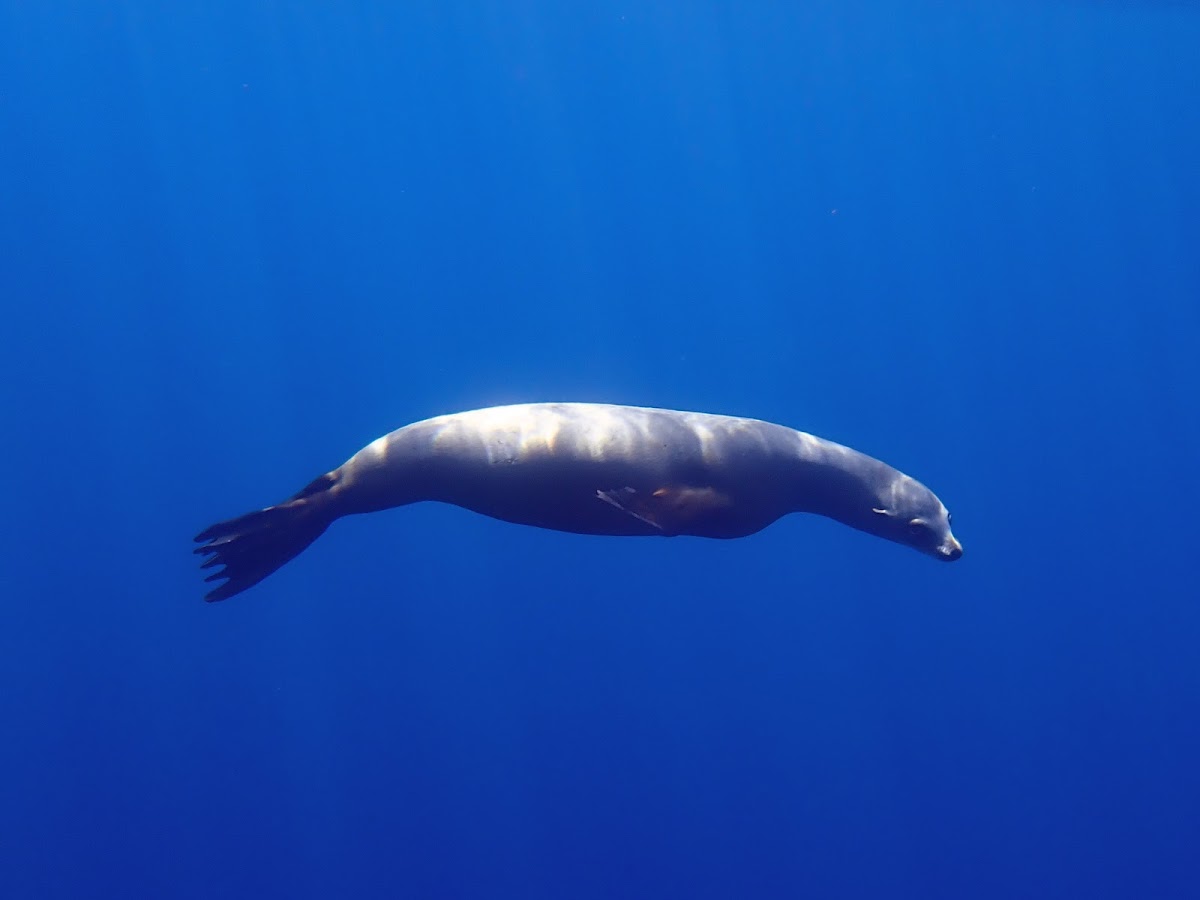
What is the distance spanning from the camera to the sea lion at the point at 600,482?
4.72 m

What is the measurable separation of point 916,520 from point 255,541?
444cm

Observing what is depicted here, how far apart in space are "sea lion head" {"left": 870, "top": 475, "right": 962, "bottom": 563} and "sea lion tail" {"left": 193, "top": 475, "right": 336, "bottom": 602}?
3.81 meters

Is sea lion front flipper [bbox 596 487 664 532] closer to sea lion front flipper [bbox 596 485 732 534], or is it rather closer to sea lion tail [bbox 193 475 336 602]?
sea lion front flipper [bbox 596 485 732 534]

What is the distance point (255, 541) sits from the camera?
5.26m

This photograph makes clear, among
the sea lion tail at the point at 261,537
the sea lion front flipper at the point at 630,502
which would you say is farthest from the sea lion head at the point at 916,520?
the sea lion tail at the point at 261,537

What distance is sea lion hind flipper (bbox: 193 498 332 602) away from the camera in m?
5.18

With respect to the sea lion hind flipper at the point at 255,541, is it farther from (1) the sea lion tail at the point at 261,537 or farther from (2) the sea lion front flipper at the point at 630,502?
(2) the sea lion front flipper at the point at 630,502

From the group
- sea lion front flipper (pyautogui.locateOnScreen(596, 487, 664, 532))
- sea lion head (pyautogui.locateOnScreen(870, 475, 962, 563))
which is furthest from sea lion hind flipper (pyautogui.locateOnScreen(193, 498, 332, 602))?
sea lion head (pyautogui.locateOnScreen(870, 475, 962, 563))

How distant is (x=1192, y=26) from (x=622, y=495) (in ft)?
104

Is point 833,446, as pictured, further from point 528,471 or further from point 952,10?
point 952,10

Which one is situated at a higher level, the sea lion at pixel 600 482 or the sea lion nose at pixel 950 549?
the sea lion at pixel 600 482

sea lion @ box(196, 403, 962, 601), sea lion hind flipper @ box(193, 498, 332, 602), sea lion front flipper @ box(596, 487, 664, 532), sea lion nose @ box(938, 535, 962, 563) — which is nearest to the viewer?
sea lion front flipper @ box(596, 487, 664, 532)

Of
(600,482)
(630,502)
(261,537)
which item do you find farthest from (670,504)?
(261,537)

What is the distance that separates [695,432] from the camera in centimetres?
504
